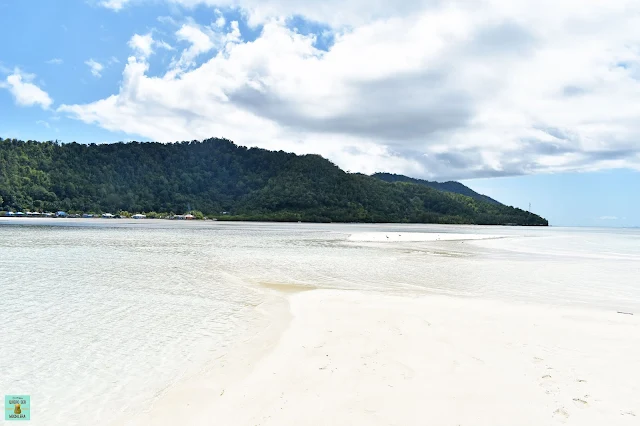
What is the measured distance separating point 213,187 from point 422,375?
6966 inches

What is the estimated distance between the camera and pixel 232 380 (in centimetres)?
641

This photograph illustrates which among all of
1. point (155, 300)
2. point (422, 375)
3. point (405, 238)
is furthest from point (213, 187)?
point (422, 375)

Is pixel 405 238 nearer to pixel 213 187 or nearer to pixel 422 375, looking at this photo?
pixel 422 375

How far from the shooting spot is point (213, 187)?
176m

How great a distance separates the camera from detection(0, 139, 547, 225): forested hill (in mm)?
136500

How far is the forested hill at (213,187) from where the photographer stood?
448 ft

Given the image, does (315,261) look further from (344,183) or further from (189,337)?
(344,183)

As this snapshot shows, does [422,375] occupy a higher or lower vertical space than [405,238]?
lower

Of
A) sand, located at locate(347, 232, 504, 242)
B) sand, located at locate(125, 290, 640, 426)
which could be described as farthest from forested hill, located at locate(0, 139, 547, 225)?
sand, located at locate(125, 290, 640, 426)

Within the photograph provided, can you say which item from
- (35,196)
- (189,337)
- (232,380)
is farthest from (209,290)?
(35,196)

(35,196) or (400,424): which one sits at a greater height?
(35,196)

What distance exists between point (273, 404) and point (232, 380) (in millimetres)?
1309

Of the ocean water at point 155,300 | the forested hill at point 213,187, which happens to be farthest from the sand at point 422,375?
the forested hill at point 213,187

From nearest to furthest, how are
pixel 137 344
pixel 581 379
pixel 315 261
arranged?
pixel 581 379
pixel 137 344
pixel 315 261
